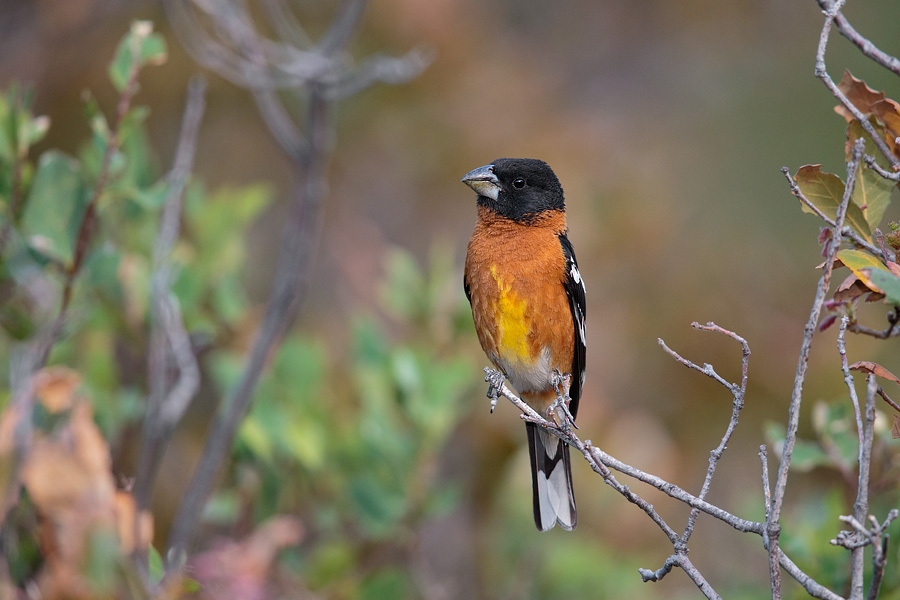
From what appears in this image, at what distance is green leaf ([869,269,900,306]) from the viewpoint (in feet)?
6.64

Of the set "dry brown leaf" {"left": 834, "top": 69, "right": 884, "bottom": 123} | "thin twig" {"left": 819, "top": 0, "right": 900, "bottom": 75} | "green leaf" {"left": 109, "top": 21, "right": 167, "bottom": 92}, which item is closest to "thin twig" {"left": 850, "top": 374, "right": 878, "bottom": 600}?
"thin twig" {"left": 819, "top": 0, "right": 900, "bottom": 75}

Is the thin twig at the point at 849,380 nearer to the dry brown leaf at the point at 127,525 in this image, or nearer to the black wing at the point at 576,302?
the dry brown leaf at the point at 127,525

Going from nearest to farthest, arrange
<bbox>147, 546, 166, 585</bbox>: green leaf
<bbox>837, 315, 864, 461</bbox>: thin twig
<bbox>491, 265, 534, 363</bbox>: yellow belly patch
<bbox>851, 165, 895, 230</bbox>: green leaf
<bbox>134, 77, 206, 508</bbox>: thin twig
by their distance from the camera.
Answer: <bbox>837, 315, 864, 461</bbox>: thin twig < <bbox>147, 546, 166, 585</bbox>: green leaf < <bbox>851, 165, 895, 230</bbox>: green leaf < <bbox>134, 77, 206, 508</bbox>: thin twig < <bbox>491, 265, 534, 363</bbox>: yellow belly patch

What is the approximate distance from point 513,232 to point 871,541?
2386mm

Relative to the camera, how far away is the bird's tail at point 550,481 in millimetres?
4137

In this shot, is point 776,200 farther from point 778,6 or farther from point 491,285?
point 491,285

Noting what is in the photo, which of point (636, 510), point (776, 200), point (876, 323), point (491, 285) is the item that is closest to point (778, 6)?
point (776, 200)

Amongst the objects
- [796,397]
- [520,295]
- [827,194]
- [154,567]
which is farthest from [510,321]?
[796,397]

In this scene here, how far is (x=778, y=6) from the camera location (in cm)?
987

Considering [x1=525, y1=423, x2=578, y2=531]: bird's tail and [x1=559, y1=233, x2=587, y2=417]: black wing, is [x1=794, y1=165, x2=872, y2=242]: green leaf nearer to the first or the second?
[x1=559, y1=233, x2=587, y2=417]: black wing

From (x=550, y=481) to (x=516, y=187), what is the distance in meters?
1.35

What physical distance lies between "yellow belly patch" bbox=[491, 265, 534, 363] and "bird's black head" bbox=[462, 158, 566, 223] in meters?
0.39

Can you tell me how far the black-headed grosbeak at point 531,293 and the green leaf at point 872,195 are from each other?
5.41ft

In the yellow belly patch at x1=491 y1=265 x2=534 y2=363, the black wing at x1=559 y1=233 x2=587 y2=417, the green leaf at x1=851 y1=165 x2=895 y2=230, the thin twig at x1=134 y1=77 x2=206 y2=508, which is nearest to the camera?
the green leaf at x1=851 y1=165 x2=895 y2=230
